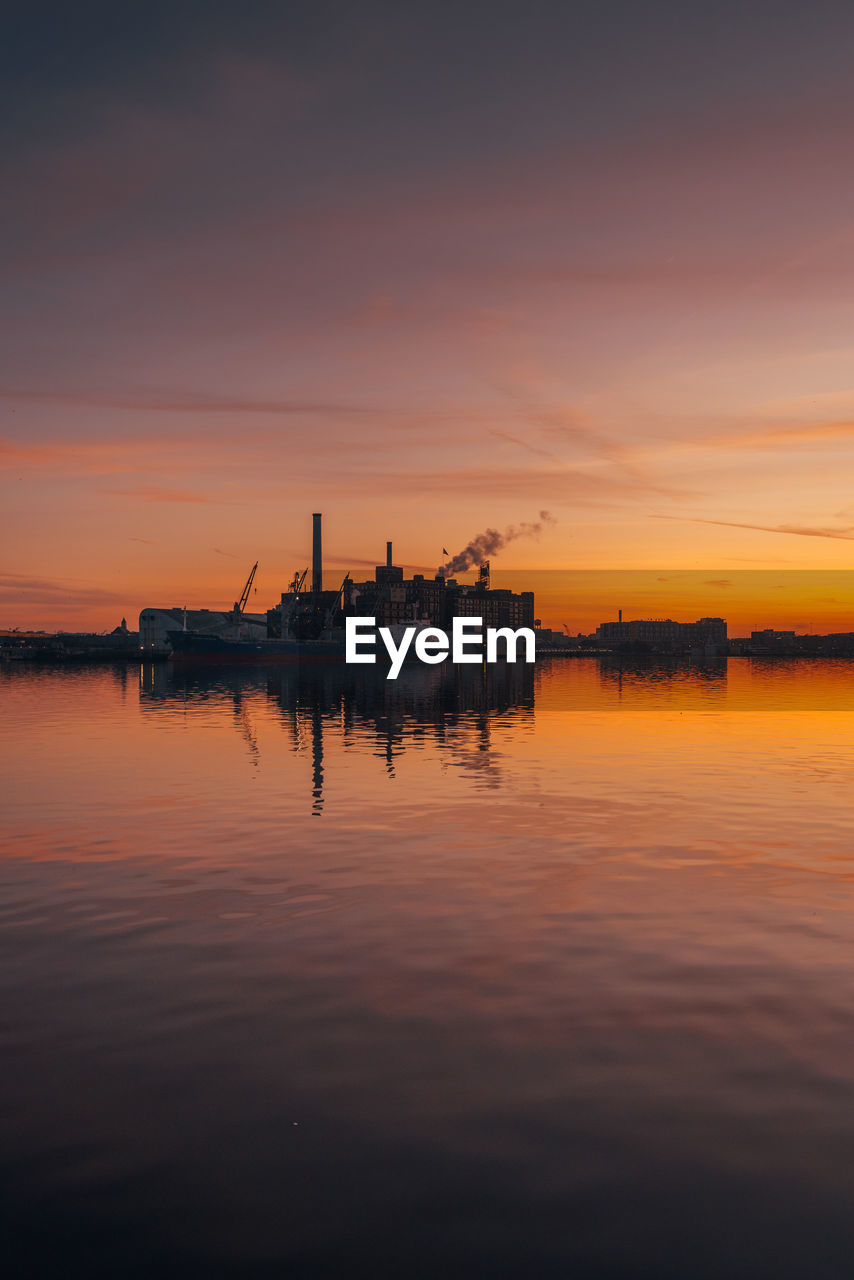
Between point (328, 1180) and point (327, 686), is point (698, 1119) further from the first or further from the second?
point (327, 686)

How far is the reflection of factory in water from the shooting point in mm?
41906

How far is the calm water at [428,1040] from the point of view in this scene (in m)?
7.32

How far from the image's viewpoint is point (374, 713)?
6775 cm

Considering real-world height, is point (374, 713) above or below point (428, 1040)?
below

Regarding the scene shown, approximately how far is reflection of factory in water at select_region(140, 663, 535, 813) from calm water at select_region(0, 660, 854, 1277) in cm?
862

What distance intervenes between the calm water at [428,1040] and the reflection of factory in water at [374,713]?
8.62 m

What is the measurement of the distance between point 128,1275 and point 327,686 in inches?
4244

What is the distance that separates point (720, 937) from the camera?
14867 mm

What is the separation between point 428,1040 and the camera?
10.9 m

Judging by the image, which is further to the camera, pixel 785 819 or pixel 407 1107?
pixel 785 819

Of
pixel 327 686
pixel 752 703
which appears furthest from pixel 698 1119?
pixel 327 686

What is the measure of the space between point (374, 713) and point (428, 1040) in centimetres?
5703

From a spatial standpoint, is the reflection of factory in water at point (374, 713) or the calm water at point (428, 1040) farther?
the reflection of factory in water at point (374, 713)

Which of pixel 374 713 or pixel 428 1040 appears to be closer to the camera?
pixel 428 1040
